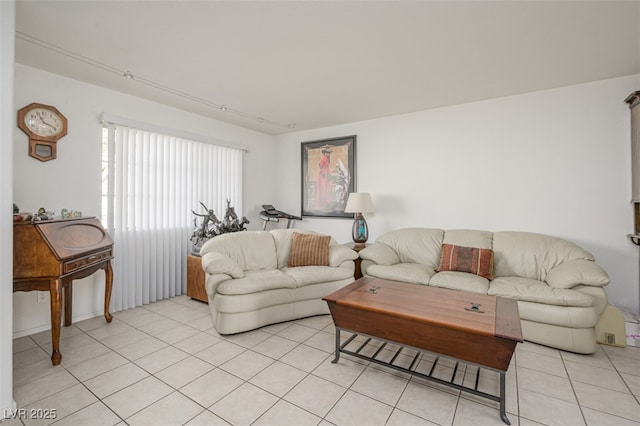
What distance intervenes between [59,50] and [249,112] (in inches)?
82.6

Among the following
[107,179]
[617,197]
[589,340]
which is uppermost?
[107,179]

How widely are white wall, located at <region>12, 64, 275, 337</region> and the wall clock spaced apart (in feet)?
0.18

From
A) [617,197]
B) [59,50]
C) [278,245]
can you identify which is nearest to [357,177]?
[278,245]

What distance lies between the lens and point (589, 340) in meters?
2.48

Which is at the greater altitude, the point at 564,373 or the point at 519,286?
the point at 519,286

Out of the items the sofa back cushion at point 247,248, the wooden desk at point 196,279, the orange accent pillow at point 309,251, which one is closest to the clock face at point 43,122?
the sofa back cushion at point 247,248

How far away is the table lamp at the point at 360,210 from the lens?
13.8 feet

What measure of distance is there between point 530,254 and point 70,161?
504 centimetres

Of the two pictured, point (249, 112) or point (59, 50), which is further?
point (249, 112)

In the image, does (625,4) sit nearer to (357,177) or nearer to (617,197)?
(617,197)

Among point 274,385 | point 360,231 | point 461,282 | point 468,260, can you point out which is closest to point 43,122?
point 274,385

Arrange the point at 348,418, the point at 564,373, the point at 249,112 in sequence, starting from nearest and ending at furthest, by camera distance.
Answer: the point at 348,418 < the point at 564,373 < the point at 249,112

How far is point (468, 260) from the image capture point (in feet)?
10.9

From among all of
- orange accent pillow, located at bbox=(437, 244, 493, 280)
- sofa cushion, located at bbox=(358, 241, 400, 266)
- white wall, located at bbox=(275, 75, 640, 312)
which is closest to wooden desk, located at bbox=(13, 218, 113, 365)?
sofa cushion, located at bbox=(358, 241, 400, 266)
